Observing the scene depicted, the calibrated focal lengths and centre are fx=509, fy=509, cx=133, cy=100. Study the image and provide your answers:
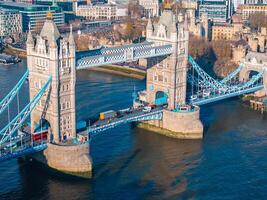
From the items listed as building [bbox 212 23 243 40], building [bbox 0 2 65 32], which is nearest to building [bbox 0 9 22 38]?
building [bbox 0 2 65 32]

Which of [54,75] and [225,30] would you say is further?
[225,30]

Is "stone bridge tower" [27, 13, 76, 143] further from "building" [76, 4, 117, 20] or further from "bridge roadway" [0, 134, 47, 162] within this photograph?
"building" [76, 4, 117, 20]

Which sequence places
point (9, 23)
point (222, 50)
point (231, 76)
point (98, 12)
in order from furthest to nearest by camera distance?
1. point (98, 12)
2. point (9, 23)
3. point (222, 50)
4. point (231, 76)

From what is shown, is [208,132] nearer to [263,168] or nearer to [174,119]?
[174,119]

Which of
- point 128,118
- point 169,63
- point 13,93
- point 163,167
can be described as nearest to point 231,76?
point 169,63

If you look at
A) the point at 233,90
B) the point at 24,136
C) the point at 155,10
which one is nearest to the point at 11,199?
the point at 24,136

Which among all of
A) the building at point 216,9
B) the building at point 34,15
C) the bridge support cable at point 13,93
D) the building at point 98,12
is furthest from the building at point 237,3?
the bridge support cable at point 13,93

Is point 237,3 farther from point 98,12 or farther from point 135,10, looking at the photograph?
point 98,12
